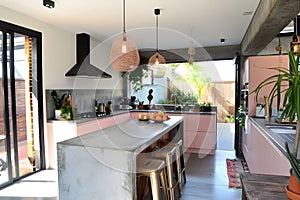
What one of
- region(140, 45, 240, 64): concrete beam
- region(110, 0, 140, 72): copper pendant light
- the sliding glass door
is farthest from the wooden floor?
region(140, 45, 240, 64): concrete beam

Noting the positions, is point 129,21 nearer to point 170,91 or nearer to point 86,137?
point 86,137

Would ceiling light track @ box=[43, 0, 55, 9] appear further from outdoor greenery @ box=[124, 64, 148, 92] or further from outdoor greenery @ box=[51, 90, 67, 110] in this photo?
outdoor greenery @ box=[124, 64, 148, 92]

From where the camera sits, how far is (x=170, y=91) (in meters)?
6.28

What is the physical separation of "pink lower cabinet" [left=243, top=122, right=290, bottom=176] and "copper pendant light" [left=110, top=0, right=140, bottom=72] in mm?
1965

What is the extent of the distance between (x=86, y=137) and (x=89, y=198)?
1.93 feet

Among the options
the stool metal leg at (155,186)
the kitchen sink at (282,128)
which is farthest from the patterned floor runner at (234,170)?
the stool metal leg at (155,186)

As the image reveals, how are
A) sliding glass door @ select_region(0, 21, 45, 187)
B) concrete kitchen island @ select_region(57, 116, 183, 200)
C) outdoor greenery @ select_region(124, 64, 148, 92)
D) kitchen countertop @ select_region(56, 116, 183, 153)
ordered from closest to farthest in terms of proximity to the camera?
concrete kitchen island @ select_region(57, 116, 183, 200)
kitchen countertop @ select_region(56, 116, 183, 153)
sliding glass door @ select_region(0, 21, 45, 187)
outdoor greenery @ select_region(124, 64, 148, 92)

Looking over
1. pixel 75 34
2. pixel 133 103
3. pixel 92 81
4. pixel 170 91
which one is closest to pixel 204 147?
pixel 170 91

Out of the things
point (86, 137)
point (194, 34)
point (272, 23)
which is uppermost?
point (194, 34)

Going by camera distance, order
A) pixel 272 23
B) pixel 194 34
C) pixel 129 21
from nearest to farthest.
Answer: pixel 272 23 < pixel 129 21 < pixel 194 34

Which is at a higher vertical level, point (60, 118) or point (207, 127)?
point (60, 118)

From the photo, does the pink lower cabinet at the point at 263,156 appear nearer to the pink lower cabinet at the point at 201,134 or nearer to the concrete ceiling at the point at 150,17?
the pink lower cabinet at the point at 201,134

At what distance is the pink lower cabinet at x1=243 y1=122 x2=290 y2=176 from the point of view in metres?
2.38

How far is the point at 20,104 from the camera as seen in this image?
3.55 metres
